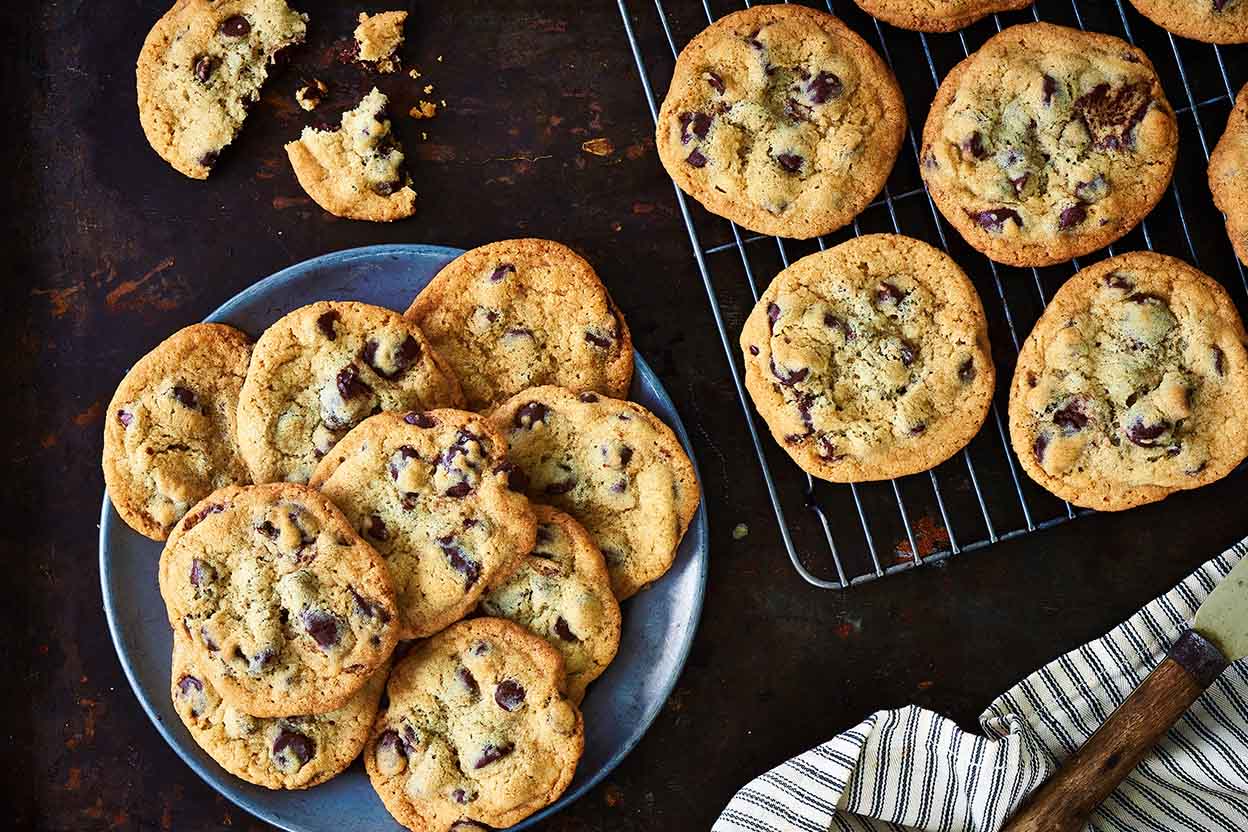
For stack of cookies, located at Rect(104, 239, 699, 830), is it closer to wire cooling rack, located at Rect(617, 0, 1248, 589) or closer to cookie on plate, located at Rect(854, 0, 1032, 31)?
wire cooling rack, located at Rect(617, 0, 1248, 589)

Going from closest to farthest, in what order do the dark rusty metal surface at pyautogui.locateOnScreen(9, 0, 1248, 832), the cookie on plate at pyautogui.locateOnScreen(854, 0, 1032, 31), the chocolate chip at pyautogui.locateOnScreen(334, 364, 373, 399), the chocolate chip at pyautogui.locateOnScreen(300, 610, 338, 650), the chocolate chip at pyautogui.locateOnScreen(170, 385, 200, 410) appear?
the chocolate chip at pyautogui.locateOnScreen(300, 610, 338, 650) → the chocolate chip at pyautogui.locateOnScreen(334, 364, 373, 399) → the chocolate chip at pyautogui.locateOnScreen(170, 385, 200, 410) → the cookie on plate at pyautogui.locateOnScreen(854, 0, 1032, 31) → the dark rusty metal surface at pyautogui.locateOnScreen(9, 0, 1248, 832)

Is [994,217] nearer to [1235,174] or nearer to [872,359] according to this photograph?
[872,359]

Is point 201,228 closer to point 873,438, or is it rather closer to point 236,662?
point 236,662

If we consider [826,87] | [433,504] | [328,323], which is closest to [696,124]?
[826,87]

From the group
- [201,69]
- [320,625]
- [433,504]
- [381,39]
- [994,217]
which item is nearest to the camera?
[320,625]

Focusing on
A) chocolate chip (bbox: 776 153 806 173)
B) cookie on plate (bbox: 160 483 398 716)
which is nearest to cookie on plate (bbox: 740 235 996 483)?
chocolate chip (bbox: 776 153 806 173)
